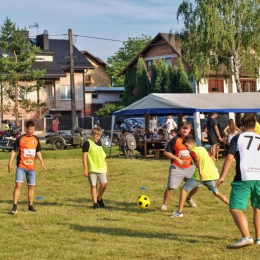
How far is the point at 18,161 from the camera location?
11.9 meters

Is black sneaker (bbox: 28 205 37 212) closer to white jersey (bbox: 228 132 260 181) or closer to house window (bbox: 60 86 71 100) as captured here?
white jersey (bbox: 228 132 260 181)

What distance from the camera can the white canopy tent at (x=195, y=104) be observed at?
77.2 feet

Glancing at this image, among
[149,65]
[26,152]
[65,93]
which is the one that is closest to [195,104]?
[26,152]

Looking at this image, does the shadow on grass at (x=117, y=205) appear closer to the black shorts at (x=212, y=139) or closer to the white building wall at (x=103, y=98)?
the black shorts at (x=212, y=139)

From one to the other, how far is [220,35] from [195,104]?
19024 millimetres

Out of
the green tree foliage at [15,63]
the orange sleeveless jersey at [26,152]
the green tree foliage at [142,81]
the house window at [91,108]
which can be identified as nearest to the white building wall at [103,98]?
the house window at [91,108]

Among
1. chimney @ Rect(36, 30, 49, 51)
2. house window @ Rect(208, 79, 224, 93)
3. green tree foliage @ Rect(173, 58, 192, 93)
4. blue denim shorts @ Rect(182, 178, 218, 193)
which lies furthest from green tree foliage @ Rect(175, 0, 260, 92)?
blue denim shorts @ Rect(182, 178, 218, 193)

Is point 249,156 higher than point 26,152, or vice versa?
point 249,156

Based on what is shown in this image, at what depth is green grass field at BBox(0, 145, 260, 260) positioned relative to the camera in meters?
8.14

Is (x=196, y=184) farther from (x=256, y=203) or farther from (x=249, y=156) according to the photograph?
(x=249, y=156)

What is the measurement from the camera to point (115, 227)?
10141 mm

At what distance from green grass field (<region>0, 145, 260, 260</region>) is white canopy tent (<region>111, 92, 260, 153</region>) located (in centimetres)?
731

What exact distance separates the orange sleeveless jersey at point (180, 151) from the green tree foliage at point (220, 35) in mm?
30994

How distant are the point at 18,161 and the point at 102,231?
2.89m
